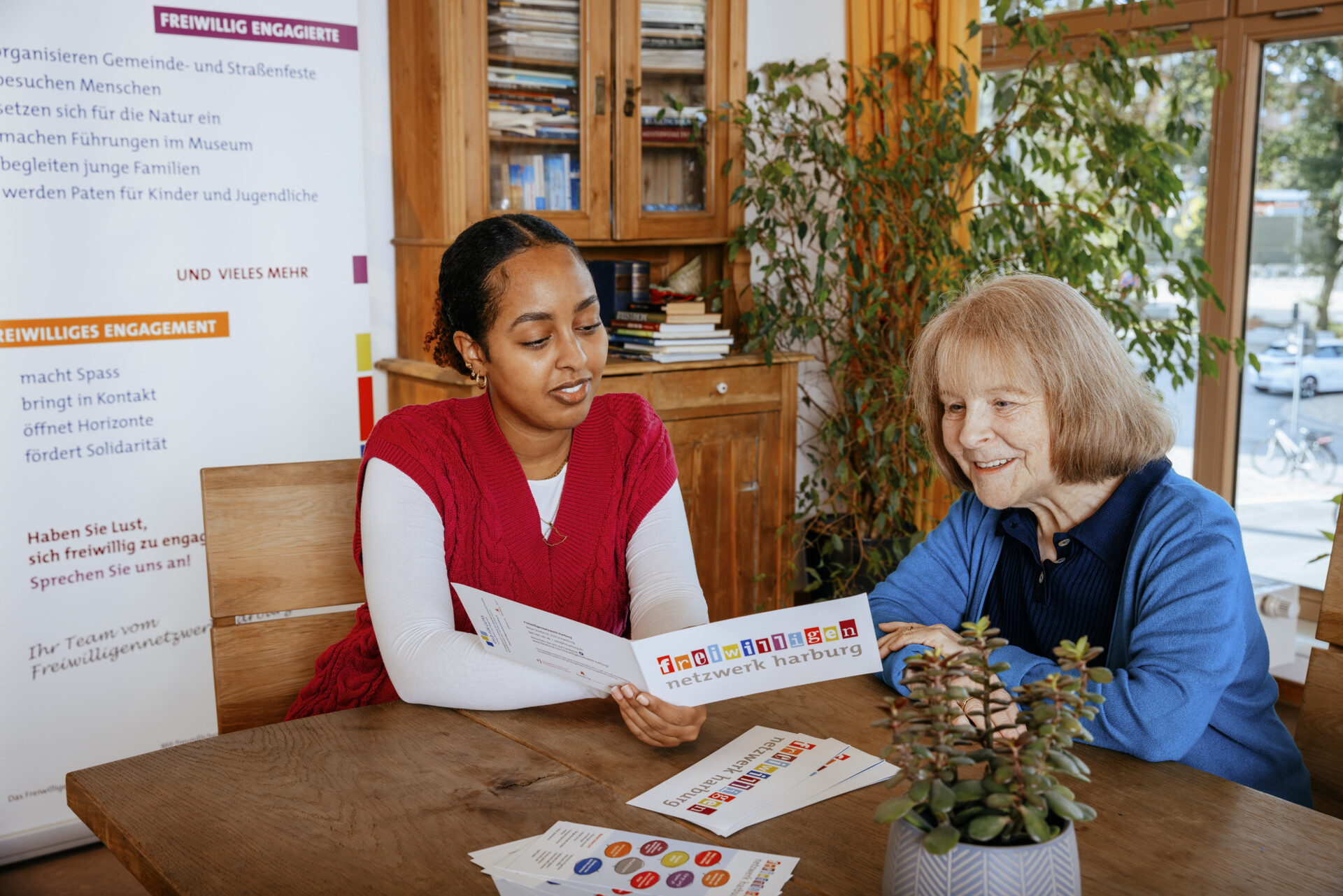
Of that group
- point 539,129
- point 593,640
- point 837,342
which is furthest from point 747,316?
point 593,640

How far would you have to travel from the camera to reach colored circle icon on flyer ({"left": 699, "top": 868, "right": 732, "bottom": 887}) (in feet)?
3.15

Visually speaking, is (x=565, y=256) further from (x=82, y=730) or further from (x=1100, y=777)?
(x=82, y=730)

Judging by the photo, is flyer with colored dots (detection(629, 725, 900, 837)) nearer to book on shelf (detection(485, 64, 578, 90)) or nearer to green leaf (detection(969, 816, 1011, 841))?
green leaf (detection(969, 816, 1011, 841))

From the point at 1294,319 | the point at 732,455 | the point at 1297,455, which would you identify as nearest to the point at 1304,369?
the point at 1294,319

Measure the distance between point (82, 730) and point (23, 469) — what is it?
1.93 feet

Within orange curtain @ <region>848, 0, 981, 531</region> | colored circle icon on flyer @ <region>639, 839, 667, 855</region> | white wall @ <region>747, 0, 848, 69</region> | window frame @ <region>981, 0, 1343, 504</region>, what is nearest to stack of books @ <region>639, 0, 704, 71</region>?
white wall @ <region>747, 0, 848, 69</region>

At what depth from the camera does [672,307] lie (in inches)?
125

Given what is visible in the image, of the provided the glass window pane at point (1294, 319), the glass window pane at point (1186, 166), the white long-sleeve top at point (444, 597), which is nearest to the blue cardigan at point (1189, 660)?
the white long-sleeve top at point (444, 597)

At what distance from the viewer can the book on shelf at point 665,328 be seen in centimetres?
318

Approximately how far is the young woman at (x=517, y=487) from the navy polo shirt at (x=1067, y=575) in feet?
1.40

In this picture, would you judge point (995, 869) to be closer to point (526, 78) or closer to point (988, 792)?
point (988, 792)

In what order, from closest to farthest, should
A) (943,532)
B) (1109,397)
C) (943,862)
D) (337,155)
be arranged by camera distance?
(943,862) < (1109,397) < (943,532) < (337,155)

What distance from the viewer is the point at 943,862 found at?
81cm

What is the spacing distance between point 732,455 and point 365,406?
1074 millimetres
